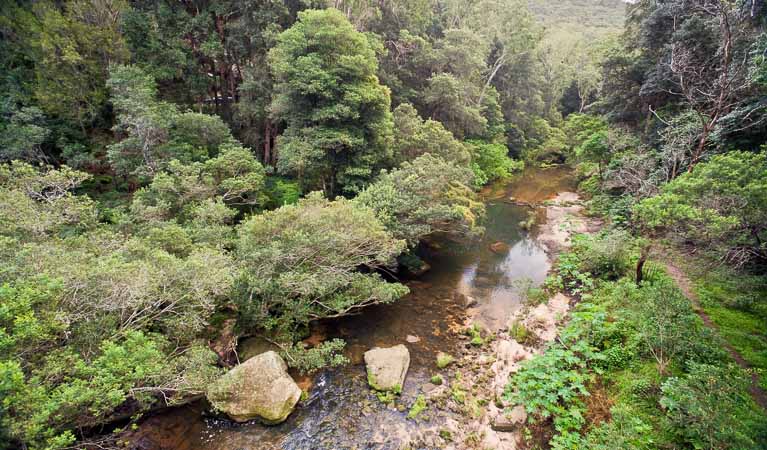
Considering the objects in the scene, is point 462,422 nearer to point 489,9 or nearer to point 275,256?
point 275,256

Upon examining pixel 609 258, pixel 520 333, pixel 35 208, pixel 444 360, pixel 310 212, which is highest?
pixel 35 208

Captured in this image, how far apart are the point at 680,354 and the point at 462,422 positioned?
587 centimetres

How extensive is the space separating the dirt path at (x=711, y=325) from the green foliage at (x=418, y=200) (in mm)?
8318

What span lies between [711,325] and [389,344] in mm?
10219

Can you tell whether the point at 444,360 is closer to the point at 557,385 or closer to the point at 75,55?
the point at 557,385

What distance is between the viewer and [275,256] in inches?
395

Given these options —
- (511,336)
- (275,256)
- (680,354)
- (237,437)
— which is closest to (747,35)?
(680,354)

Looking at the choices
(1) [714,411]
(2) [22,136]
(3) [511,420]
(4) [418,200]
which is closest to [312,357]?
(3) [511,420]

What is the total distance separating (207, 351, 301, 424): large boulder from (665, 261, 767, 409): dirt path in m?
11.2

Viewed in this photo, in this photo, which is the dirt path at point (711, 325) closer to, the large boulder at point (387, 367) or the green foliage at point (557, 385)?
the green foliage at point (557, 385)

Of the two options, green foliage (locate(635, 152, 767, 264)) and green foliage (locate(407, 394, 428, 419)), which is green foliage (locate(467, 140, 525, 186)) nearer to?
green foliage (locate(635, 152, 767, 264))

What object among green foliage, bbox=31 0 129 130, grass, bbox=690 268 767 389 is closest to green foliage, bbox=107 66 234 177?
green foliage, bbox=31 0 129 130

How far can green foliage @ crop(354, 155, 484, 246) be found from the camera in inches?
575

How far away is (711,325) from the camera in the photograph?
10250mm
